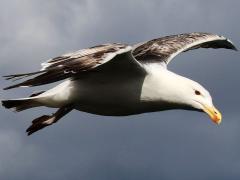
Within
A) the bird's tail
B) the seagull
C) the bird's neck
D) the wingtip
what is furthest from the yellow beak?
→ the wingtip

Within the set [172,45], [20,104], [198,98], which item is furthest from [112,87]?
[172,45]

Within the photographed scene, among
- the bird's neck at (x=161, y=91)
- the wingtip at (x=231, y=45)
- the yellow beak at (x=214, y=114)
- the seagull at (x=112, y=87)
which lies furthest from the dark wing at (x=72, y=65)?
the wingtip at (x=231, y=45)

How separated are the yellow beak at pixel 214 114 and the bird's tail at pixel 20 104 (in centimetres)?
359

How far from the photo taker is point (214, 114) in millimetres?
16453

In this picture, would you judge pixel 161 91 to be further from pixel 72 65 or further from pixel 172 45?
pixel 172 45

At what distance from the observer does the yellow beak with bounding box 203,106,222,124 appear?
16.4 m

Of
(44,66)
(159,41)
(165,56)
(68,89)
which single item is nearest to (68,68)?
(44,66)

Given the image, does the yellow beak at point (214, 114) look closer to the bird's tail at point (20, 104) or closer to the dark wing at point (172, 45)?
the dark wing at point (172, 45)

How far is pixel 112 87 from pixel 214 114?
1.96 m

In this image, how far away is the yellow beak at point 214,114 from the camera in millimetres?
16366

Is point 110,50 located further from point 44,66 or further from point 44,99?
point 44,99

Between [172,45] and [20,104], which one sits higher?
[172,45]

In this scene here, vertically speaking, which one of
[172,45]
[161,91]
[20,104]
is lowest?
[161,91]

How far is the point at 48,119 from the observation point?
1789 centimetres
